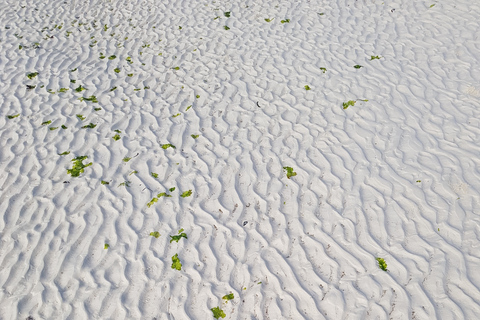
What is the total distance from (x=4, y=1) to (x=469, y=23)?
1101 cm

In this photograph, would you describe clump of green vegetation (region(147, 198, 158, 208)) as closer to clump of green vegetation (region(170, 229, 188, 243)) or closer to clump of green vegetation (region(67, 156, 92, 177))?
clump of green vegetation (region(170, 229, 188, 243))

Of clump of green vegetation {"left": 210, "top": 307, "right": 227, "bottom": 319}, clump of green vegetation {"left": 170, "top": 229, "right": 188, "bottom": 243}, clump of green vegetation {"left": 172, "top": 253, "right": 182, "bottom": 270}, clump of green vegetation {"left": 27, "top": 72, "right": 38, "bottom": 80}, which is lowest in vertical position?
clump of green vegetation {"left": 27, "top": 72, "right": 38, "bottom": 80}

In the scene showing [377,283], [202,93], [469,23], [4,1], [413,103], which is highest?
[469,23]

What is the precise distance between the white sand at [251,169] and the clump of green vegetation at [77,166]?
85 mm

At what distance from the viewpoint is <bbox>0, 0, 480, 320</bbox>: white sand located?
3881 millimetres

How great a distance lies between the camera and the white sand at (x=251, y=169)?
12.7ft

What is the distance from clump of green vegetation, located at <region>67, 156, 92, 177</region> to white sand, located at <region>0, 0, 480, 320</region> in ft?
0.28

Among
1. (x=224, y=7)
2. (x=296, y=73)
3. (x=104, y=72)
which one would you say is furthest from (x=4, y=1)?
(x=296, y=73)

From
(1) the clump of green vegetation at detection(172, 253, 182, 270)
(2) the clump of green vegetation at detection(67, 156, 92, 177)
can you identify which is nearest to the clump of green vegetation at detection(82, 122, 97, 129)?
(2) the clump of green vegetation at detection(67, 156, 92, 177)

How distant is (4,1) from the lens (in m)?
10.0

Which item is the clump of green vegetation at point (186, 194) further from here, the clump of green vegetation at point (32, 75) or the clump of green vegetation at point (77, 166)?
the clump of green vegetation at point (32, 75)

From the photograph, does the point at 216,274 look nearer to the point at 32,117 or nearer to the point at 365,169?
the point at 365,169

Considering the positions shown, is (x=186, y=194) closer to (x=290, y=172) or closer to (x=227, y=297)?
(x=290, y=172)

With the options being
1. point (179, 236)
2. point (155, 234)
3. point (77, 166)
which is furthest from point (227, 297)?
point (77, 166)
